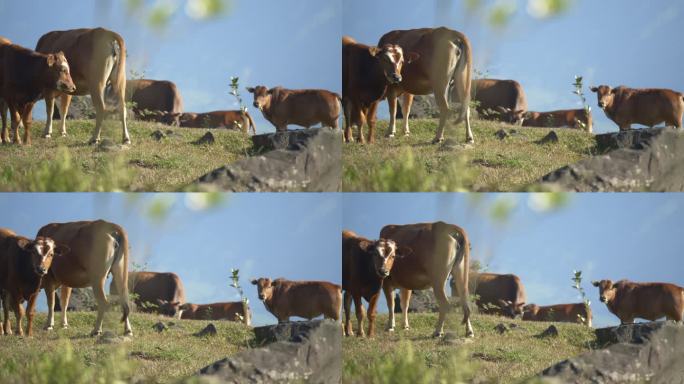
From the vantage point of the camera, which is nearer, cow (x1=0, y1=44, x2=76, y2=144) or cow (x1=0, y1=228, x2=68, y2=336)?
cow (x1=0, y1=228, x2=68, y2=336)

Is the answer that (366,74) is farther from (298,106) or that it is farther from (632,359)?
(632,359)

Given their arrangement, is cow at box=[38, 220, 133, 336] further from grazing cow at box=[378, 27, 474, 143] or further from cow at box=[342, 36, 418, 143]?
grazing cow at box=[378, 27, 474, 143]

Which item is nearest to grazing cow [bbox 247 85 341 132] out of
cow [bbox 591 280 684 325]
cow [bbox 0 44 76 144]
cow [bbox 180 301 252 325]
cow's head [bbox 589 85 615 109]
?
cow [bbox 180 301 252 325]

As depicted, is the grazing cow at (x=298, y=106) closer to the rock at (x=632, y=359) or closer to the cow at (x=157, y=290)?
the cow at (x=157, y=290)

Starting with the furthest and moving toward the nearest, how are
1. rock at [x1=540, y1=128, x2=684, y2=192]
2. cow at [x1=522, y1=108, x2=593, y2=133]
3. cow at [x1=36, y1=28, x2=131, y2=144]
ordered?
cow at [x1=522, y1=108, x2=593, y2=133]
cow at [x1=36, y1=28, x2=131, y2=144]
rock at [x1=540, y1=128, x2=684, y2=192]

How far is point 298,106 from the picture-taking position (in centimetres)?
1733

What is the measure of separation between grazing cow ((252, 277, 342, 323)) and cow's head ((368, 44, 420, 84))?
3023 mm

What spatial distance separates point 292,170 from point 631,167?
4.55 m

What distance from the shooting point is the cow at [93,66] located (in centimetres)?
1617

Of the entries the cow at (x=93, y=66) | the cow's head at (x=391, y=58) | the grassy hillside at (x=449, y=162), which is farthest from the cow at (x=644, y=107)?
the cow at (x=93, y=66)

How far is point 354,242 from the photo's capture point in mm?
15516

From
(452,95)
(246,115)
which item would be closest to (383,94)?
(452,95)

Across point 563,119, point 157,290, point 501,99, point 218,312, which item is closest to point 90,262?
point 157,290

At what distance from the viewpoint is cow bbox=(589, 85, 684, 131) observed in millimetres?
17641
